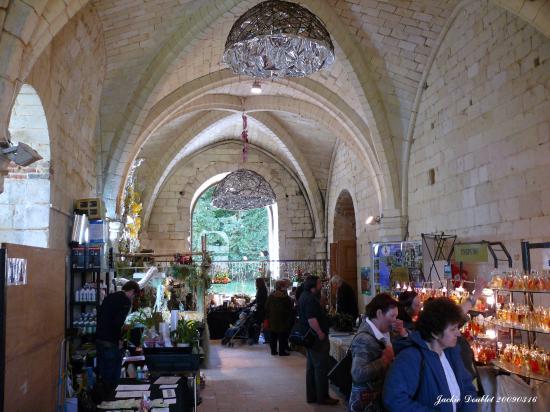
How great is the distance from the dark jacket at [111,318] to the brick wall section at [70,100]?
0.90m

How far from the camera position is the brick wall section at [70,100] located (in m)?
5.30

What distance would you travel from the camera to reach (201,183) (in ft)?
48.4

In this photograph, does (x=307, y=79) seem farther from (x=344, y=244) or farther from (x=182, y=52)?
(x=344, y=244)

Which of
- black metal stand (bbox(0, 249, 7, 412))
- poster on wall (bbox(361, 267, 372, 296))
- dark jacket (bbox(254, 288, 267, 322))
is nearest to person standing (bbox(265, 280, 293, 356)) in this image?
dark jacket (bbox(254, 288, 267, 322))

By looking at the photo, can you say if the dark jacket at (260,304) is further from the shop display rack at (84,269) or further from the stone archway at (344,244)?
the shop display rack at (84,269)

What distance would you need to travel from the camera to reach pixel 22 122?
5.12 metres

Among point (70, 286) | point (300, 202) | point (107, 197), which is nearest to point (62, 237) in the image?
point (70, 286)

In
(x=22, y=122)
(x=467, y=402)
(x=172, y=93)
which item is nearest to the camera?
(x=467, y=402)

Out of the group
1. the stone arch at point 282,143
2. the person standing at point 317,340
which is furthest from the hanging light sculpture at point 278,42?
the stone arch at point 282,143

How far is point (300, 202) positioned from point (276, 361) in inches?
293

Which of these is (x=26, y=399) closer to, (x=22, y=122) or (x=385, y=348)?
(x=385, y=348)

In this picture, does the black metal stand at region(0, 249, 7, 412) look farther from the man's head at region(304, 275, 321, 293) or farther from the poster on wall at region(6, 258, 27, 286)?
the man's head at region(304, 275, 321, 293)

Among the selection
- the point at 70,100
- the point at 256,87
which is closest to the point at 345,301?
the point at 256,87

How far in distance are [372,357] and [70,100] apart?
4529 millimetres
